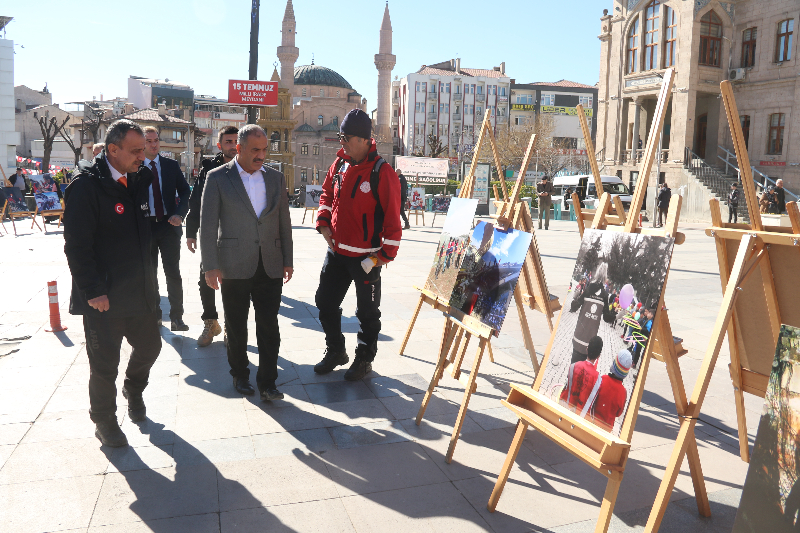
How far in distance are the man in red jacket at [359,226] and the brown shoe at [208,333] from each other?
145 centimetres

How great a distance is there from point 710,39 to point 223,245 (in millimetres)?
35767

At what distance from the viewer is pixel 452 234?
188 inches

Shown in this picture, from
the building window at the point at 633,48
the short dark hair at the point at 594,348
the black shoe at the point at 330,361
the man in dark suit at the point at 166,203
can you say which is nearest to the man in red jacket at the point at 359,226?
the black shoe at the point at 330,361

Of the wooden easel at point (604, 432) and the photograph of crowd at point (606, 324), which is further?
the photograph of crowd at point (606, 324)

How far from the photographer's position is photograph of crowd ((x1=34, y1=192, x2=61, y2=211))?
730 inches

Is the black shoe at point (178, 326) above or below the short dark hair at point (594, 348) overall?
below

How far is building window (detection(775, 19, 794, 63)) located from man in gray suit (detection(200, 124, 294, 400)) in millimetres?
→ 33727

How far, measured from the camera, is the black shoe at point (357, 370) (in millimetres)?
4906

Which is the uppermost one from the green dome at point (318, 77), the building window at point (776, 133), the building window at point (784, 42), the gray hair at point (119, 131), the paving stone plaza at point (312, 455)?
the green dome at point (318, 77)

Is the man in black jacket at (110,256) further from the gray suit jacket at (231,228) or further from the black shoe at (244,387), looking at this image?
the black shoe at (244,387)

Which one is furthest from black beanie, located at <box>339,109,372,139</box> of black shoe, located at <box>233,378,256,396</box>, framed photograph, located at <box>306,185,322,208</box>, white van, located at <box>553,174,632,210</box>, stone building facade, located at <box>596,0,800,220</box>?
stone building facade, located at <box>596,0,800,220</box>

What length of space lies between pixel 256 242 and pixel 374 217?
3.11 feet

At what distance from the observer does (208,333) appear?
582 cm

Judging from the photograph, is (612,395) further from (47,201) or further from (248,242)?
(47,201)
